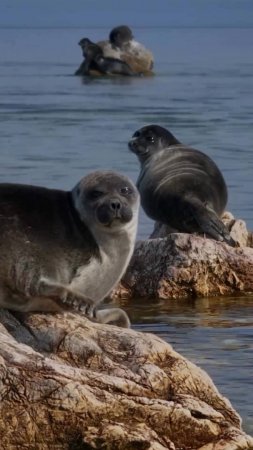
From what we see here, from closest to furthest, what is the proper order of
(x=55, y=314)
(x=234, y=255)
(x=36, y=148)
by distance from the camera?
(x=55, y=314) → (x=234, y=255) → (x=36, y=148)

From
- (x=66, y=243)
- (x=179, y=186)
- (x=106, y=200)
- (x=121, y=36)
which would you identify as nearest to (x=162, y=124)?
(x=179, y=186)

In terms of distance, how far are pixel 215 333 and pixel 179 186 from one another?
10.3 feet

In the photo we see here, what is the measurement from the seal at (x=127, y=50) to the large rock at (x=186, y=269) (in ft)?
73.9

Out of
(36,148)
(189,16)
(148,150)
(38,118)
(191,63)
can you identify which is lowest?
(189,16)

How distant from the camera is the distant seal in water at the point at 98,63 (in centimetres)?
3394

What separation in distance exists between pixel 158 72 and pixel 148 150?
2239 cm

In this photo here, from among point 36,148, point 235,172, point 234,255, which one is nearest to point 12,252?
point 234,255

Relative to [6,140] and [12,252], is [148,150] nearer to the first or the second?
[12,252]

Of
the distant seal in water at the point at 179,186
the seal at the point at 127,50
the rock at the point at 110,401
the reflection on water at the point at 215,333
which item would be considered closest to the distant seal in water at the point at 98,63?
the seal at the point at 127,50

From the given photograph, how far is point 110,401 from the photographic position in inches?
261

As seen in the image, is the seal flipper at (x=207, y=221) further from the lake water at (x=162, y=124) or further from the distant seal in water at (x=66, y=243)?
the distant seal in water at (x=66, y=243)

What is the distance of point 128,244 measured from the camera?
820cm

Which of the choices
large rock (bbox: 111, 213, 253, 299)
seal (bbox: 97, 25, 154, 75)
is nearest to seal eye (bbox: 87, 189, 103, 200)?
large rock (bbox: 111, 213, 253, 299)

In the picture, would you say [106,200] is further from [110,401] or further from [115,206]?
[110,401]
